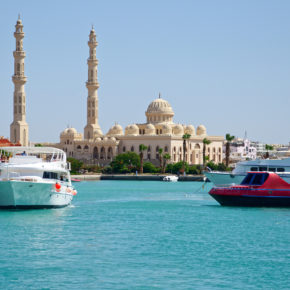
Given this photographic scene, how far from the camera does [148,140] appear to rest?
184 m

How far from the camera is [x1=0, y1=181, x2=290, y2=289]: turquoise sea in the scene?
30281 millimetres

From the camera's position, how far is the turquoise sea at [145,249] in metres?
30.3

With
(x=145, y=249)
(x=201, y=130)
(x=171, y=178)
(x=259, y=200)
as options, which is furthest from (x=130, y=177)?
(x=145, y=249)

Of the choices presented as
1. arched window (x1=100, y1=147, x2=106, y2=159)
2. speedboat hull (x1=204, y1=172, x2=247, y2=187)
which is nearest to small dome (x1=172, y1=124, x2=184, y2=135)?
arched window (x1=100, y1=147, x2=106, y2=159)

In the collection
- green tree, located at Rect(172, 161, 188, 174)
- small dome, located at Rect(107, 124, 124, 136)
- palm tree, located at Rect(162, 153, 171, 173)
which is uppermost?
small dome, located at Rect(107, 124, 124, 136)

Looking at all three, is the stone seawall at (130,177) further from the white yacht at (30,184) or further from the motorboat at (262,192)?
the white yacht at (30,184)

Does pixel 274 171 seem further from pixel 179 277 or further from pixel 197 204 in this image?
pixel 179 277

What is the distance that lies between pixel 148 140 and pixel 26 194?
5224 inches

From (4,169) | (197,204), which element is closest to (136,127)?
(197,204)

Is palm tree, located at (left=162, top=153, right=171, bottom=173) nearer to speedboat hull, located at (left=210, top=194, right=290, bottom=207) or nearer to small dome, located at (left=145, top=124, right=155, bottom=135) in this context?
small dome, located at (left=145, top=124, right=155, bottom=135)

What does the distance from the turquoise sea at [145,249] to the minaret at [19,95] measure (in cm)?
10106

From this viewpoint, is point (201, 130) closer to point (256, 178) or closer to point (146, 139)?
point (146, 139)

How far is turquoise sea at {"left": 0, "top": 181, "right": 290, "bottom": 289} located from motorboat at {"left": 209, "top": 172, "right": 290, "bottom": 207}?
2.69 ft

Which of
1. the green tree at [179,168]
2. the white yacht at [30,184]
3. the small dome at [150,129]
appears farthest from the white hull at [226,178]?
the small dome at [150,129]
